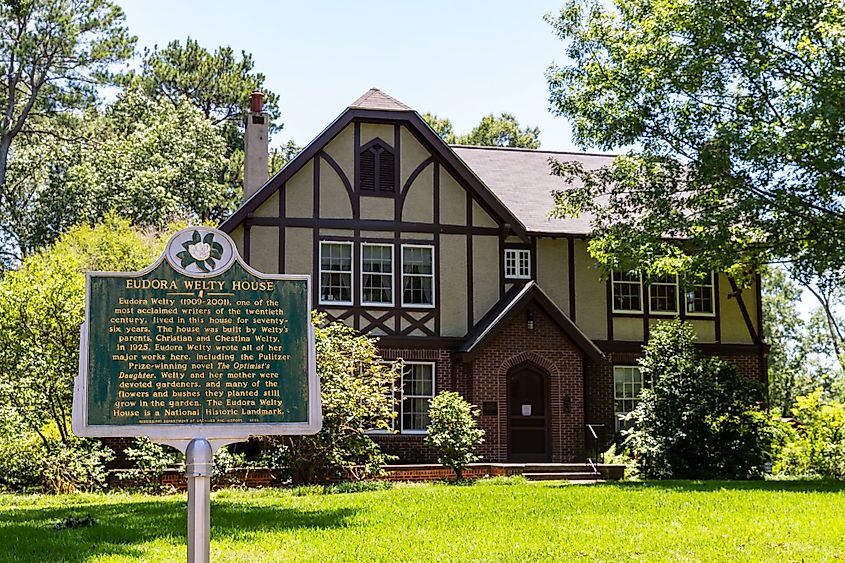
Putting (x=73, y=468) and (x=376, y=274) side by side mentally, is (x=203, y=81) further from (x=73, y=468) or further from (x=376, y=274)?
(x=73, y=468)

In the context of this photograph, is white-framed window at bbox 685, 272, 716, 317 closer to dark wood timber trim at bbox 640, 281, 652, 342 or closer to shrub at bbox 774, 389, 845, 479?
dark wood timber trim at bbox 640, 281, 652, 342

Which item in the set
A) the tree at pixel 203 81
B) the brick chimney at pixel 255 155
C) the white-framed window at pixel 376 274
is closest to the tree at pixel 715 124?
the white-framed window at pixel 376 274

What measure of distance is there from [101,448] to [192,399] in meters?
13.2

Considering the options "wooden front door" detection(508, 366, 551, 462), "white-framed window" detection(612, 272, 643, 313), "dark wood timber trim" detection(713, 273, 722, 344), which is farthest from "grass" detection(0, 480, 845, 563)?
"dark wood timber trim" detection(713, 273, 722, 344)

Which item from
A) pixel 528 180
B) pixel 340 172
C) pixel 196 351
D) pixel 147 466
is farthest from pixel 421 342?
pixel 196 351

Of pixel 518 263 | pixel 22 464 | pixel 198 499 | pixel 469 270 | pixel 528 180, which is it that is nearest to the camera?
pixel 198 499

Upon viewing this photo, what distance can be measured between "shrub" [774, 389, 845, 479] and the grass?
531 cm

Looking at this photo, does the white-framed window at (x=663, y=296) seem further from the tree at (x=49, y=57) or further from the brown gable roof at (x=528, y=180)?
the tree at (x=49, y=57)

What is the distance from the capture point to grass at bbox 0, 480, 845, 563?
10867mm

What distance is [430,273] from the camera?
1009 inches

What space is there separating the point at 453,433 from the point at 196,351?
45.2ft

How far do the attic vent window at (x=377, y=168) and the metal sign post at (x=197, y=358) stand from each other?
55.2ft

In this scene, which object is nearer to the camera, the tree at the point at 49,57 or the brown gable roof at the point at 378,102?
the brown gable roof at the point at 378,102

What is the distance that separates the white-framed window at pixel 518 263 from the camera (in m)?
26.4
